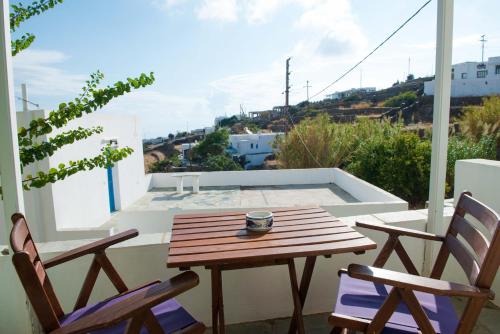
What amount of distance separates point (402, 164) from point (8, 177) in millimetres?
7996

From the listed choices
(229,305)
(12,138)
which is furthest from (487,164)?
(12,138)

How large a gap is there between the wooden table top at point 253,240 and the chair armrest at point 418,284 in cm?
19

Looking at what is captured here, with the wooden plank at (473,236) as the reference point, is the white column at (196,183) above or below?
below

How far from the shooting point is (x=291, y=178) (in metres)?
11.2

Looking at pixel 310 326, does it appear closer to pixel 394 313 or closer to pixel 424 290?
pixel 394 313

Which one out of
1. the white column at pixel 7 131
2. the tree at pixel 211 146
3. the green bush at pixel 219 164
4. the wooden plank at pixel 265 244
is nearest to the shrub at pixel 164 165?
the tree at pixel 211 146

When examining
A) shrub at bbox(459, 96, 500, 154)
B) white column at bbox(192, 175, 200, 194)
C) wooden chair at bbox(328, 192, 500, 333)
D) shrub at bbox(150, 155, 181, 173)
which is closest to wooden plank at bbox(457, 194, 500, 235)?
wooden chair at bbox(328, 192, 500, 333)

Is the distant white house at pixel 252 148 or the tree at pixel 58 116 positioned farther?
the distant white house at pixel 252 148

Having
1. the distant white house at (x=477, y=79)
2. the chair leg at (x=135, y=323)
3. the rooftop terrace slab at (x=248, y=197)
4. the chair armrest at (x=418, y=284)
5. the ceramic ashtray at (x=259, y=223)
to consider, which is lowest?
the rooftop terrace slab at (x=248, y=197)

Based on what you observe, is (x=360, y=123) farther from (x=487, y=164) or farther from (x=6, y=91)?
(x=6, y=91)

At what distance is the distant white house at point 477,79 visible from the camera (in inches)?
1219

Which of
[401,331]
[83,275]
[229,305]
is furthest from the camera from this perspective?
[229,305]

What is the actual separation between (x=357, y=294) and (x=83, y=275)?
1462mm

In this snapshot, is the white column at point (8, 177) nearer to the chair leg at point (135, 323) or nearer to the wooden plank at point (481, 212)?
the chair leg at point (135, 323)
